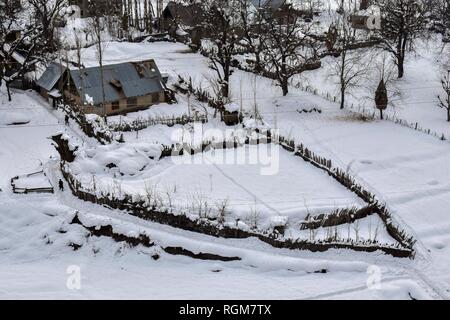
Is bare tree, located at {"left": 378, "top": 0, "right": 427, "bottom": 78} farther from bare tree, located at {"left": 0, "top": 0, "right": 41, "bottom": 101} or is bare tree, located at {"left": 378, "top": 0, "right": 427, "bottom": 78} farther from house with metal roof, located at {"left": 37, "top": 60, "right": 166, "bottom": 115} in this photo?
bare tree, located at {"left": 0, "top": 0, "right": 41, "bottom": 101}

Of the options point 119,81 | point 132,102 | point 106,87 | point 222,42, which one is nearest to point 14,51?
point 106,87

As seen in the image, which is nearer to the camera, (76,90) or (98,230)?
(98,230)

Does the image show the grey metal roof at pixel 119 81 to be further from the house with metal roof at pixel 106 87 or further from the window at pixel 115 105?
the window at pixel 115 105

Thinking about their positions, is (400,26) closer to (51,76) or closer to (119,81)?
(119,81)

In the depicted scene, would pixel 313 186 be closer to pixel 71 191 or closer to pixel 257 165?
pixel 257 165
